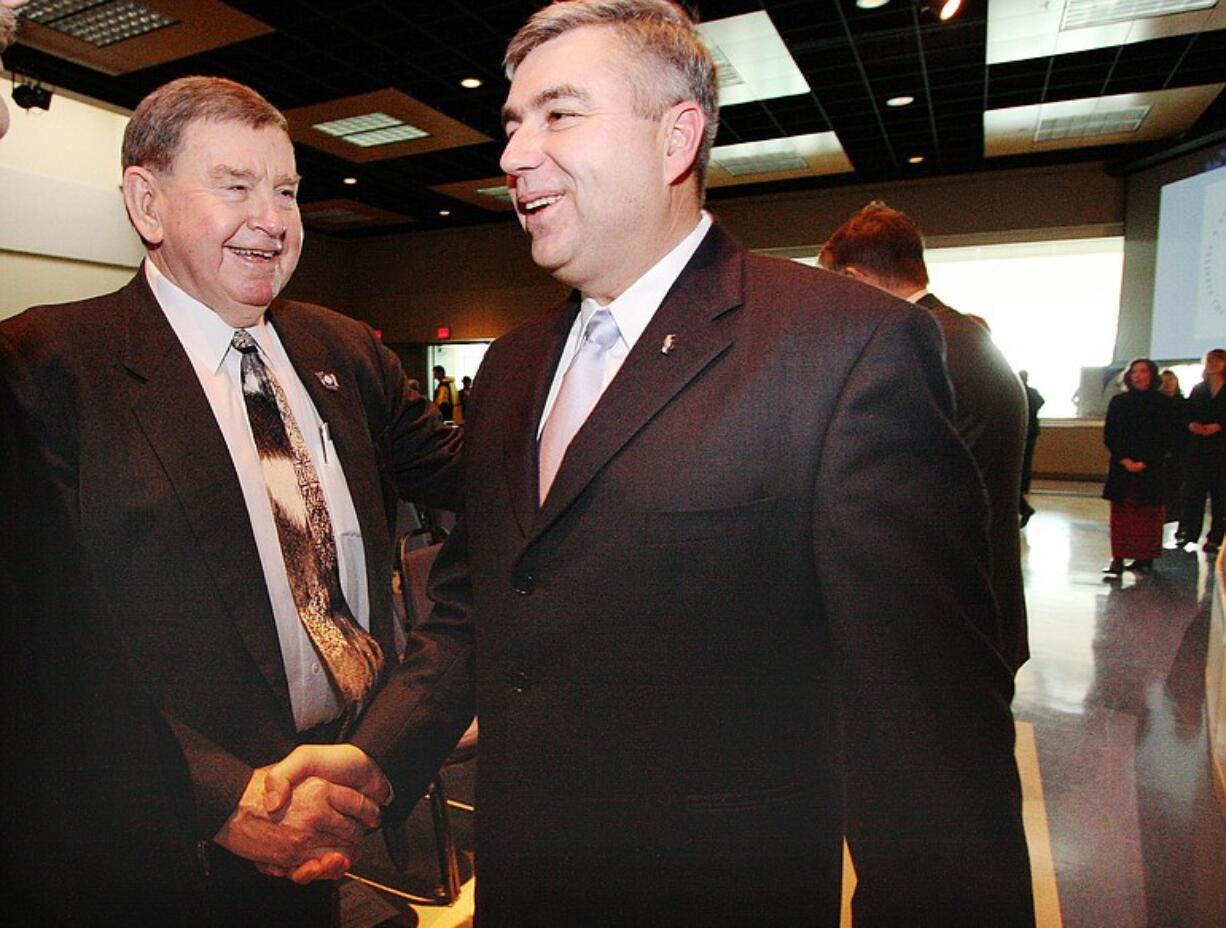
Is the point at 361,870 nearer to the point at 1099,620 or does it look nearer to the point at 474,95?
the point at 1099,620

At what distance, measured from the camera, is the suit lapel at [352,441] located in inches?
58.2

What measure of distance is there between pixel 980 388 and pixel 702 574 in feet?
5.36

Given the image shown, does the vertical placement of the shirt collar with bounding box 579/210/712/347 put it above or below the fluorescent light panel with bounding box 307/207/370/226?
below

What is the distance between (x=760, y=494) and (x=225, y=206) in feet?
3.21

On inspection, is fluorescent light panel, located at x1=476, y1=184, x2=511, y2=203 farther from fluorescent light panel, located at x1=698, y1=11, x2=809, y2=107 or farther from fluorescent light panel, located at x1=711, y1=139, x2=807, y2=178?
fluorescent light panel, located at x1=698, y1=11, x2=809, y2=107

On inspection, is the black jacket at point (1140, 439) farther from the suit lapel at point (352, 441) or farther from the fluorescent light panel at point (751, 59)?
the suit lapel at point (352, 441)

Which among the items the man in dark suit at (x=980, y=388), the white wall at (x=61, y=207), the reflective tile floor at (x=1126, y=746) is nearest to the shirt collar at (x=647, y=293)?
the man in dark suit at (x=980, y=388)

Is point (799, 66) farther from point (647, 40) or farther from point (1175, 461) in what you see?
point (647, 40)

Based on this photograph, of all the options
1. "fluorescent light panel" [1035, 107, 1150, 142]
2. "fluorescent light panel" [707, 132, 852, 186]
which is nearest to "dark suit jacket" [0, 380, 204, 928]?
"fluorescent light panel" [707, 132, 852, 186]

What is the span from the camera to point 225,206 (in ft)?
4.31

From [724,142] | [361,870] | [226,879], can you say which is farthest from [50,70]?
[226,879]

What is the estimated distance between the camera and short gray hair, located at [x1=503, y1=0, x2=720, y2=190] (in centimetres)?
→ 110

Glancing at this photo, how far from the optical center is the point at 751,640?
0.95 meters

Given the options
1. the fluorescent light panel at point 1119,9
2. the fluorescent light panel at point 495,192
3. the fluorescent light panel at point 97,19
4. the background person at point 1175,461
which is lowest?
the background person at point 1175,461
